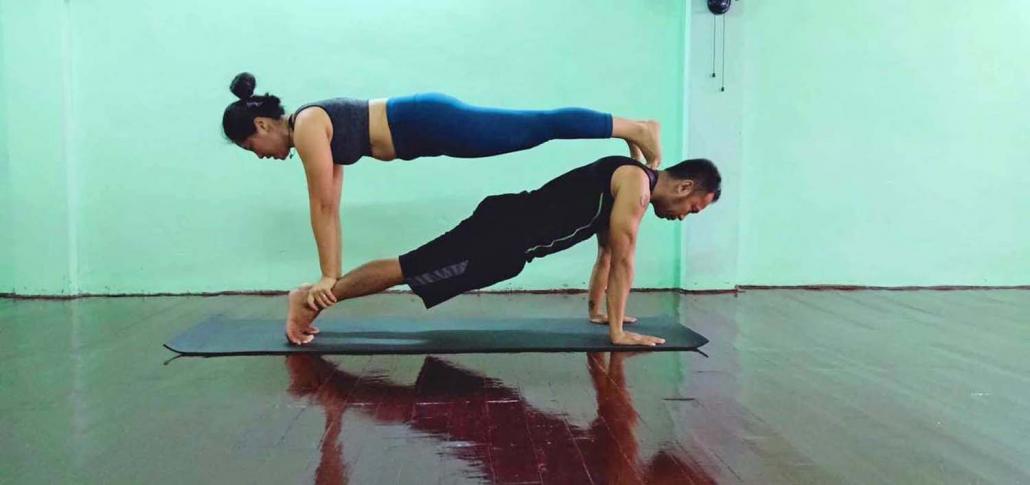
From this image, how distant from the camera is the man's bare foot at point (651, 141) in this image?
291 cm

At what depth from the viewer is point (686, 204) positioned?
2836 mm

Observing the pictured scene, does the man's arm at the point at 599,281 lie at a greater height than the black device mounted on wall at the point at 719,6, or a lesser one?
lesser

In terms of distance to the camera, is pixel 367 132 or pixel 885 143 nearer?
pixel 367 132

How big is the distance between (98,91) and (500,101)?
2177 millimetres

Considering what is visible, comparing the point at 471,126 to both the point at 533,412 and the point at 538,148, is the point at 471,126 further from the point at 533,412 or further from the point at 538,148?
the point at 538,148

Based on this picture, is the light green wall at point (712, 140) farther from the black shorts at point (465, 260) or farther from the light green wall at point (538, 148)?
the black shorts at point (465, 260)

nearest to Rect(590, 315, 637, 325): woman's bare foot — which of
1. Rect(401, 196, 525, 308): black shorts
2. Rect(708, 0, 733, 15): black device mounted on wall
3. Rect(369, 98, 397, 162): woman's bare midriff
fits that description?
Rect(401, 196, 525, 308): black shorts

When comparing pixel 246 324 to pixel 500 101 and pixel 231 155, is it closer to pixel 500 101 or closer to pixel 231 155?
pixel 231 155

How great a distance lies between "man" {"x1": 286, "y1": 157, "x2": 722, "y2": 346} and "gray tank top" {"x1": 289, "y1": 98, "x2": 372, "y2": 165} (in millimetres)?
422

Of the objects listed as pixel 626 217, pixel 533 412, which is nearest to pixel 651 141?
pixel 626 217

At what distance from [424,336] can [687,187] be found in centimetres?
114

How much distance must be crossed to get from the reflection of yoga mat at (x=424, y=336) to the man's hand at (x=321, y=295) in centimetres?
15

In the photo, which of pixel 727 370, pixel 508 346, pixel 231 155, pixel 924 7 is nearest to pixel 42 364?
pixel 508 346

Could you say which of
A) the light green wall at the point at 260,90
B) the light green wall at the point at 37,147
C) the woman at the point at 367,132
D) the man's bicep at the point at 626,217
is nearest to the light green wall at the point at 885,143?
the light green wall at the point at 260,90
